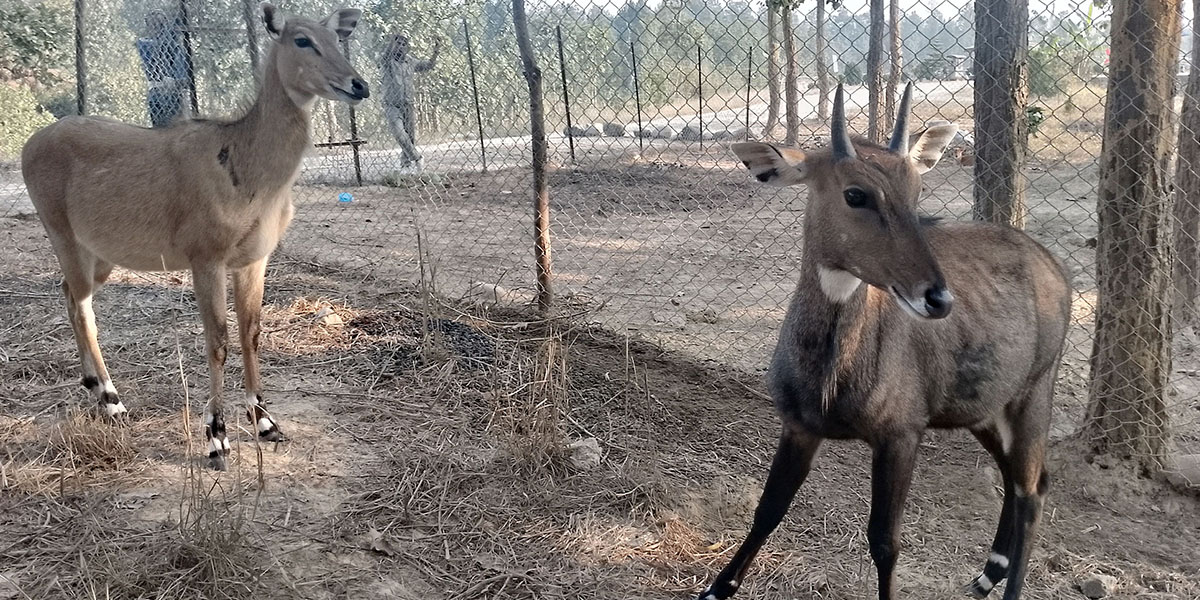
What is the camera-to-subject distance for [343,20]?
197 inches

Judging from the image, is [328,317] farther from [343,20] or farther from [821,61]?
[821,61]

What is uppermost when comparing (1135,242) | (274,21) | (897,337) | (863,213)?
(274,21)

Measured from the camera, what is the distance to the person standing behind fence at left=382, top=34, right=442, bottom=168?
12.8 meters

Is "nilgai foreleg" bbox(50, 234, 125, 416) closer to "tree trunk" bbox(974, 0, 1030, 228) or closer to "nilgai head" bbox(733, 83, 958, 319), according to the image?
"nilgai head" bbox(733, 83, 958, 319)

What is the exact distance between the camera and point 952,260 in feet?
11.0

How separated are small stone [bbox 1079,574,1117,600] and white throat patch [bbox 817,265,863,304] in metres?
1.68

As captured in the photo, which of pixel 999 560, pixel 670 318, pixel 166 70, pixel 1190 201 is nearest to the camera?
pixel 999 560

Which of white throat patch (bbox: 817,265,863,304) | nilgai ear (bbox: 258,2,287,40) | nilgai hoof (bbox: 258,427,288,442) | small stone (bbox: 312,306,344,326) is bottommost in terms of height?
nilgai hoof (bbox: 258,427,288,442)

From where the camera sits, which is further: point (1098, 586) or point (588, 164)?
point (588, 164)

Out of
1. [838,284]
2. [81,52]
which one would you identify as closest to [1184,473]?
[838,284]

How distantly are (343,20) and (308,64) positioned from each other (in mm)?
802

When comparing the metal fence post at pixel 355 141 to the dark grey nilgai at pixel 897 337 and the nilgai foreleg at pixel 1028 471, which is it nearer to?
the dark grey nilgai at pixel 897 337

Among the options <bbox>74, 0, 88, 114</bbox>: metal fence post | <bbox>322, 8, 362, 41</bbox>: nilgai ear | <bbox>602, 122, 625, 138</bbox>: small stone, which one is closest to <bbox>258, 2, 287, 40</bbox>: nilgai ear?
<bbox>322, 8, 362, 41</bbox>: nilgai ear

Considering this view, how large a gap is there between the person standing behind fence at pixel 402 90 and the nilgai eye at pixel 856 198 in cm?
1045
